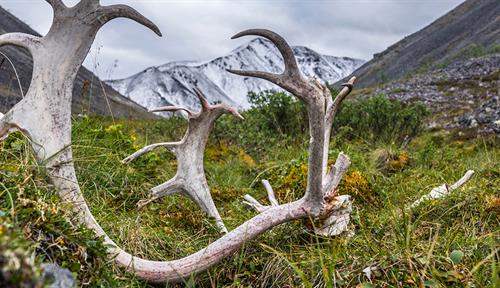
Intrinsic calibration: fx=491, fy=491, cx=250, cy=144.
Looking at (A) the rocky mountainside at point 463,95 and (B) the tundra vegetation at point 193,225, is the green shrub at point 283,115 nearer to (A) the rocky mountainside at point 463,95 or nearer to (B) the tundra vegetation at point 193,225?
(B) the tundra vegetation at point 193,225

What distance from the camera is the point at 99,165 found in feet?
16.3

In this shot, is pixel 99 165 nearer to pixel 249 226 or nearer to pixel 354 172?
pixel 249 226

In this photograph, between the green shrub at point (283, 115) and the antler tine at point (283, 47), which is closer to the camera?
the antler tine at point (283, 47)

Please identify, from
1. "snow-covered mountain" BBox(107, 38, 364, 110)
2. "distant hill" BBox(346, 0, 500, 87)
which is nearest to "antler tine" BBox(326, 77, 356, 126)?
"distant hill" BBox(346, 0, 500, 87)

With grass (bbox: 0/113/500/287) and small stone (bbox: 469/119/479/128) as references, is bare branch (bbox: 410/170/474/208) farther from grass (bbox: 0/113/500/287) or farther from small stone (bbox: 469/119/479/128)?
small stone (bbox: 469/119/479/128)

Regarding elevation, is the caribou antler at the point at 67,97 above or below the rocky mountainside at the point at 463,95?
above

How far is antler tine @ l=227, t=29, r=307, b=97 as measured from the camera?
2.76 meters

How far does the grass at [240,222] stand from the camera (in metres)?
2.30

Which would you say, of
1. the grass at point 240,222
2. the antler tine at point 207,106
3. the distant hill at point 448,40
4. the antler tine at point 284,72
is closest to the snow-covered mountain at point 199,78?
the distant hill at point 448,40

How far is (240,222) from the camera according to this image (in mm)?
4414

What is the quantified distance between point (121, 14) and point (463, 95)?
2689 centimetres

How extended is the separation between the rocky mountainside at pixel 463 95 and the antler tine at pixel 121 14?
42.8 ft

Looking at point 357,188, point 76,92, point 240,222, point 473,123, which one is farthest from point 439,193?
point 76,92

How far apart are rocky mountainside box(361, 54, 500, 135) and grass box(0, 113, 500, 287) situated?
10241 mm
